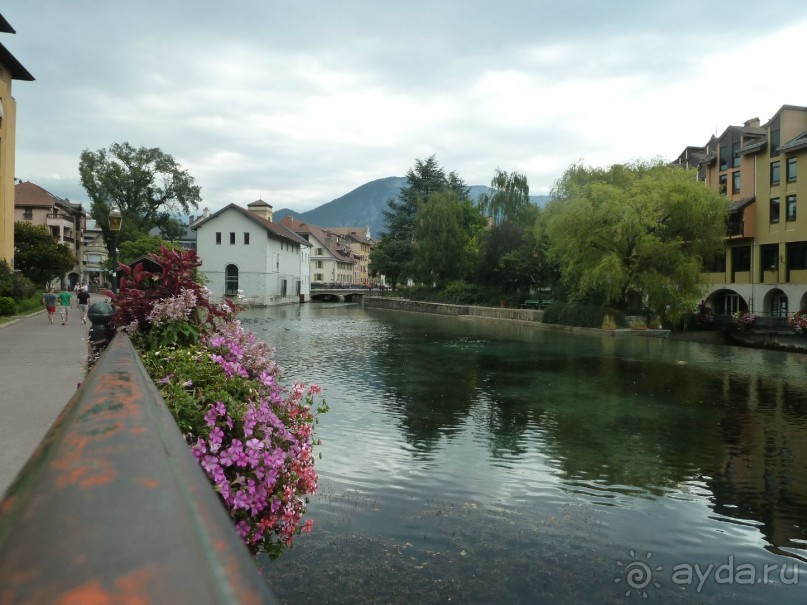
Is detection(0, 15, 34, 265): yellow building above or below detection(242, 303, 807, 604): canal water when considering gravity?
above

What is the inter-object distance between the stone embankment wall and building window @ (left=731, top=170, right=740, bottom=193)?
614 inches

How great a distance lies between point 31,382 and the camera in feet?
39.3

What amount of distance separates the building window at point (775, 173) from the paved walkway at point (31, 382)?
38.1 m

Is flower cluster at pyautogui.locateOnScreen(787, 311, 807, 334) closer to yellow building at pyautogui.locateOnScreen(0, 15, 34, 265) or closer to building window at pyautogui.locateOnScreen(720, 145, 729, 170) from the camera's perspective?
building window at pyautogui.locateOnScreen(720, 145, 729, 170)

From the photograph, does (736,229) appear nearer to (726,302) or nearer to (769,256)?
(769,256)

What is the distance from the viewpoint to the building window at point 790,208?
37.8 meters

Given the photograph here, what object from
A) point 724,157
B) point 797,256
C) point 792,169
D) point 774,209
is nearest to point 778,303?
point 797,256

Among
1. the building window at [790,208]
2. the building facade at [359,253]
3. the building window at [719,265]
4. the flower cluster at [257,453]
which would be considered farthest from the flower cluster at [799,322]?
the building facade at [359,253]

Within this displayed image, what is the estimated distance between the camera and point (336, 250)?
428ft

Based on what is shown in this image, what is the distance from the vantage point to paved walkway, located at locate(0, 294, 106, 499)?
7.46 meters

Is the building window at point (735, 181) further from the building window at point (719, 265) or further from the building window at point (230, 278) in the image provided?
the building window at point (230, 278)

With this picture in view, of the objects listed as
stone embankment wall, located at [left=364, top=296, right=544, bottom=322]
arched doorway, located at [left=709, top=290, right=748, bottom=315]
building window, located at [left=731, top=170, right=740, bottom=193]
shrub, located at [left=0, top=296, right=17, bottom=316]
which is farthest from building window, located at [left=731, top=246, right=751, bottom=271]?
shrub, located at [left=0, top=296, right=17, bottom=316]

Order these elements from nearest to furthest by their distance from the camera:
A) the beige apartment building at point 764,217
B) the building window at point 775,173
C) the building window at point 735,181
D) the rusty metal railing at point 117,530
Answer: the rusty metal railing at point 117,530
the beige apartment building at point 764,217
the building window at point 775,173
the building window at point 735,181

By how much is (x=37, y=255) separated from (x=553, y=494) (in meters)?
47.0
